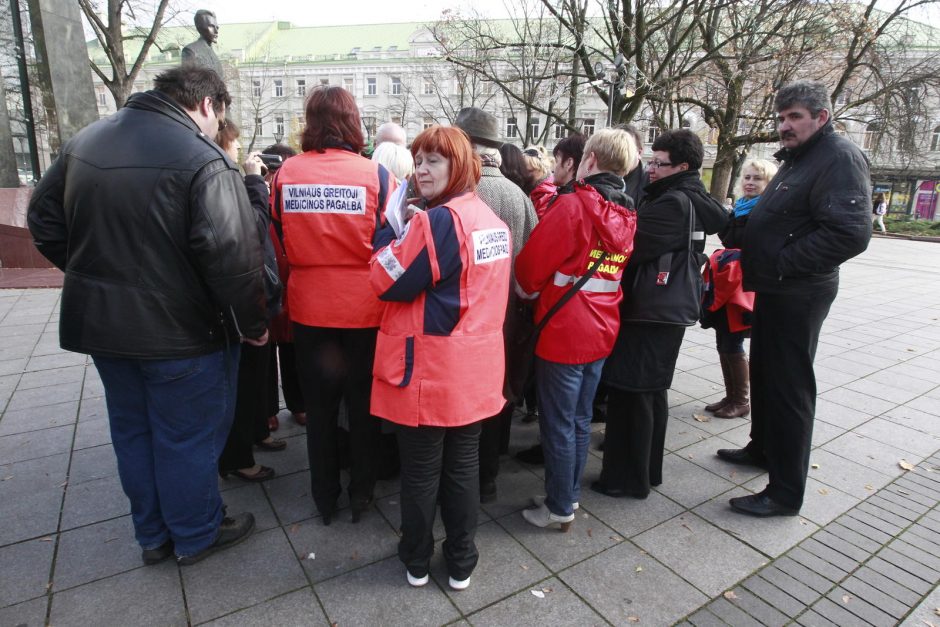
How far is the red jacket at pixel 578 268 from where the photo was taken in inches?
97.3

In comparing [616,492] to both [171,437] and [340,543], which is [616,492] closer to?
[340,543]

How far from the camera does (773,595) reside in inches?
93.4

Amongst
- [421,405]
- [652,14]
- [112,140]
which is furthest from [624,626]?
[652,14]

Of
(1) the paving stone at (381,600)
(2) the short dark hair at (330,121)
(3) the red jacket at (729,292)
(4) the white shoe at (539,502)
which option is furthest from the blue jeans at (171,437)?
(3) the red jacket at (729,292)

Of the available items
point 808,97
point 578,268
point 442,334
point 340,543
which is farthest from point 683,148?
point 340,543

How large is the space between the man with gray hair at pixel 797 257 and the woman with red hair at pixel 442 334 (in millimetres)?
1528

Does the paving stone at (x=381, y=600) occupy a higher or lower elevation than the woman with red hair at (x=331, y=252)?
lower

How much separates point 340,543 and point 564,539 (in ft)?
3.57

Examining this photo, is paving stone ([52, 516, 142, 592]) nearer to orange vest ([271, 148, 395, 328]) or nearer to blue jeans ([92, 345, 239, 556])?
blue jeans ([92, 345, 239, 556])

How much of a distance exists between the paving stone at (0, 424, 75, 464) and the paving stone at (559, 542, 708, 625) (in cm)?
322

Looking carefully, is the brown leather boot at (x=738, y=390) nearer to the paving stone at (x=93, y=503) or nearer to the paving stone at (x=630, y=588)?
the paving stone at (x=630, y=588)

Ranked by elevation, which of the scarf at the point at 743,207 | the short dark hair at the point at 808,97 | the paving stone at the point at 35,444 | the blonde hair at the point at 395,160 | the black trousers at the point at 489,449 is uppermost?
the short dark hair at the point at 808,97

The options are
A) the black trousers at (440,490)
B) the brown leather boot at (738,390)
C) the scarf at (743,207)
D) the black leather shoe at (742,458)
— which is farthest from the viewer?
the brown leather boot at (738,390)

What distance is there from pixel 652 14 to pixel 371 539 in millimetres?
15967
